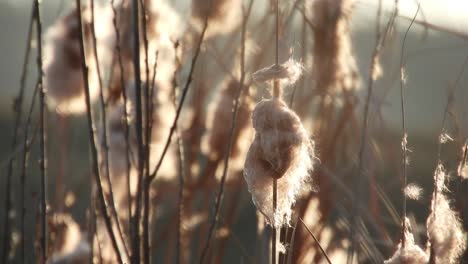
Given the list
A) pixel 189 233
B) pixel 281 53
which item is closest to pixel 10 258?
pixel 189 233

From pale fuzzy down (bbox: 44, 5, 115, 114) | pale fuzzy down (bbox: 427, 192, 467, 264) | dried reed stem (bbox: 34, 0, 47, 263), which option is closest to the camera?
pale fuzzy down (bbox: 427, 192, 467, 264)

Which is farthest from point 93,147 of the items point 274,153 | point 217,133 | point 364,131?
point 217,133

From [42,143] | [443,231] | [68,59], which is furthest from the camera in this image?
[68,59]

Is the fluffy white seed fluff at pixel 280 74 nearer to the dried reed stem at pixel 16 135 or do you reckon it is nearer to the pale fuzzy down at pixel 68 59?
the dried reed stem at pixel 16 135

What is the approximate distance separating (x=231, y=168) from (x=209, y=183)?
2.1 inches

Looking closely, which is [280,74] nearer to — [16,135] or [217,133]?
[16,135]

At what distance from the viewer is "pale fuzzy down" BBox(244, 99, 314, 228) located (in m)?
0.88

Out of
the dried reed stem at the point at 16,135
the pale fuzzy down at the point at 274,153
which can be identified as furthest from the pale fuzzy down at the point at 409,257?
the dried reed stem at the point at 16,135

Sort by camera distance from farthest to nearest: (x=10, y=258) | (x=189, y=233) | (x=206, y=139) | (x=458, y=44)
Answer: (x=206, y=139)
(x=189, y=233)
(x=10, y=258)
(x=458, y=44)

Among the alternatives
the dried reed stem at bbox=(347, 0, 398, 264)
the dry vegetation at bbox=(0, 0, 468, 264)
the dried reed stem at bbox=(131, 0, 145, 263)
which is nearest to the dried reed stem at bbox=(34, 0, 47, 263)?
the dry vegetation at bbox=(0, 0, 468, 264)

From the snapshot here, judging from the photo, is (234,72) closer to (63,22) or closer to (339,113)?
(339,113)

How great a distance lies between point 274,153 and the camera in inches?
34.5

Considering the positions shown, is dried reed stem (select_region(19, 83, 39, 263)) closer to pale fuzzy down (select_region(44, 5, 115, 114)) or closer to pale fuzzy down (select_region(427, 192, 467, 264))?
pale fuzzy down (select_region(44, 5, 115, 114))

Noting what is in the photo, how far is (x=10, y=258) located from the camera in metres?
1.22
